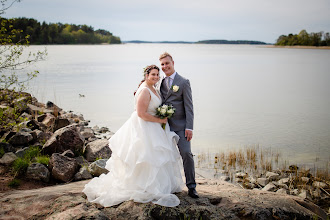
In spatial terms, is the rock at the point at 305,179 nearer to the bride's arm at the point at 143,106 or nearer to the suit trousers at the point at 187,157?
the suit trousers at the point at 187,157

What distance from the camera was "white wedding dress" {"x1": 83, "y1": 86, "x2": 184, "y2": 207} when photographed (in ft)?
16.5

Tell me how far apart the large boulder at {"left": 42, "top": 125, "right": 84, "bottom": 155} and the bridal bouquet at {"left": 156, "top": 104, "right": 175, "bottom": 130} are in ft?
13.8

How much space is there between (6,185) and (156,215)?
141 inches

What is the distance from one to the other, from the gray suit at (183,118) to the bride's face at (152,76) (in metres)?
0.34

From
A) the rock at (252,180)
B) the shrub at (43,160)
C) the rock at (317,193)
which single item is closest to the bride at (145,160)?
the shrub at (43,160)

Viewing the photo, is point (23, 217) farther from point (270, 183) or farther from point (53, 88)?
point (53, 88)

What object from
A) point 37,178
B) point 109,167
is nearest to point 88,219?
point 109,167

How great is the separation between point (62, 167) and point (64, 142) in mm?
1515

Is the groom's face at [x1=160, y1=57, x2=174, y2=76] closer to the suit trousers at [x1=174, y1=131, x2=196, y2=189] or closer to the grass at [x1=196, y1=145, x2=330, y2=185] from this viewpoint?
the suit trousers at [x1=174, y1=131, x2=196, y2=189]

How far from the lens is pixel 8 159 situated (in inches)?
289

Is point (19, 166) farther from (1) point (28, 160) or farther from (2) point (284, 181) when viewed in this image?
(2) point (284, 181)

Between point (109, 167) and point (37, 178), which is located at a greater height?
point (109, 167)

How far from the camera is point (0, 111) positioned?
7.82 m

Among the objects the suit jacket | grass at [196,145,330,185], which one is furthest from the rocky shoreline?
the suit jacket
